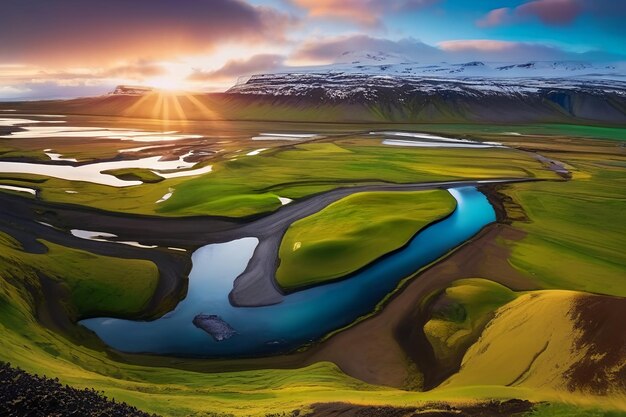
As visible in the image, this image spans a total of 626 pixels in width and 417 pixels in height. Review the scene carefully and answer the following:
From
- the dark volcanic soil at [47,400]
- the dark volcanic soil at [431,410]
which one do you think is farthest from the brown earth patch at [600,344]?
the dark volcanic soil at [47,400]

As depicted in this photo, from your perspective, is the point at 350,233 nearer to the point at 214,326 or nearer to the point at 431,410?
the point at 214,326

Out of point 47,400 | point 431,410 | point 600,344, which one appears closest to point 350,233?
point 600,344

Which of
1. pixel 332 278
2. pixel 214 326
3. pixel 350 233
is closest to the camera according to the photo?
pixel 214 326

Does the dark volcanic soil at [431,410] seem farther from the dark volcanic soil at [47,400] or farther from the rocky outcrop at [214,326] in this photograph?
the rocky outcrop at [214,326]

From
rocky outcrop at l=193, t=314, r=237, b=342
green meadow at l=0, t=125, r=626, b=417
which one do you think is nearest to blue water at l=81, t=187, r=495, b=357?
rocky outcrop at l=193, t=314, r=237, b=342

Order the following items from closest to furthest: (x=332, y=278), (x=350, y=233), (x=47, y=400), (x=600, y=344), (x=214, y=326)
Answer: (x=47, y=400) → (x=600, y=344) → (x=214, y=326) → (x=332, y=278) → (x=350, y=233)

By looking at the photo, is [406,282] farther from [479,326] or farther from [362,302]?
[479,326]
